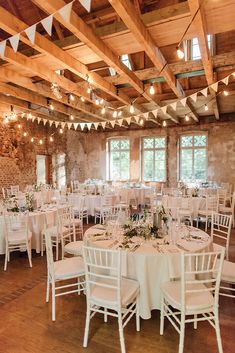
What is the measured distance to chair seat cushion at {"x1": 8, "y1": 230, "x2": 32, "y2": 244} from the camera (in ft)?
14.0

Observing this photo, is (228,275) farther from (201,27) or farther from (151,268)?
(201,27)

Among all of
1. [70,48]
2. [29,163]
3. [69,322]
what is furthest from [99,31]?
[29,163]

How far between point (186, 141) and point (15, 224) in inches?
348

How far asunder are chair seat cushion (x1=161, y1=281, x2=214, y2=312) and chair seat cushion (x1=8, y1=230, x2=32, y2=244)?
9.01 feet

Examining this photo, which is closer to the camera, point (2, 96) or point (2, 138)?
point (2, 96)

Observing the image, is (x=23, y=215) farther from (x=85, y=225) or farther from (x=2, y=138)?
(x=2, y=138)

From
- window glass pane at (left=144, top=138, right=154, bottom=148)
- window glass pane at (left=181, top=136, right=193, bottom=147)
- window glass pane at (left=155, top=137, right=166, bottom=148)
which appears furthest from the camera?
window glass pane at (left=144, top=138, right=154, bottom=148)

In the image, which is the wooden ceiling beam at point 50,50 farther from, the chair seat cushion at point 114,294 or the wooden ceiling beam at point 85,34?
the chair seat cushion at point 114,294

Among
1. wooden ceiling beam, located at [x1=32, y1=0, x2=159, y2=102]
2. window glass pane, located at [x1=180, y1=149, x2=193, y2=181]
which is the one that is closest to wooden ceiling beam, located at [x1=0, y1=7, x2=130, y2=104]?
wooden ceiling beam, located at [x1=32, y1=0, x2=159, y2=102]

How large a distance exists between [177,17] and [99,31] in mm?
1243

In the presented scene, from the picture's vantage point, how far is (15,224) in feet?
15.0

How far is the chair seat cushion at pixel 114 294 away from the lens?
231cm

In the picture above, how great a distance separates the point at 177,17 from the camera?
11.3 feet

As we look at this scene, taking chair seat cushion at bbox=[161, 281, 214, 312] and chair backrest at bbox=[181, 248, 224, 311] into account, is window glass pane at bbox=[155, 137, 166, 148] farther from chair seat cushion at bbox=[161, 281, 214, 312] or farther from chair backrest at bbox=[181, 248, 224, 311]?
chair seat cushion at bbox=[161, 281, 214, 312]
